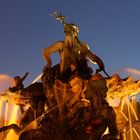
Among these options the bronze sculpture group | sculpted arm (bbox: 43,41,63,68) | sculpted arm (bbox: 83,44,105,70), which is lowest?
the bronze sculpture group

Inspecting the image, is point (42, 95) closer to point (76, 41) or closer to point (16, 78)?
point (16, 78)

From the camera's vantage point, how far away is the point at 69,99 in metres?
12.7

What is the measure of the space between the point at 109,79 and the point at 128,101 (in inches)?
94.7

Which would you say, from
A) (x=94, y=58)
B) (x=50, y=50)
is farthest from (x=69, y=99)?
(x=50, y=50)

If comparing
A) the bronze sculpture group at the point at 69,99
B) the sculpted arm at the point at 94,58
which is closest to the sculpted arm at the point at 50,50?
the bronze sculpture group at the point at 69,99

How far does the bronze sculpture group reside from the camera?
1210cm

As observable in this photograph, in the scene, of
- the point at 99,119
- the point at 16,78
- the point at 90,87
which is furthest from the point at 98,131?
the point at 16,78

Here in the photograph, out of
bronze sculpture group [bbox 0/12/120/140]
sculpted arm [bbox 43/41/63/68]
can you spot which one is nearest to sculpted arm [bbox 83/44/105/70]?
bronze sculpture group [bbox 0/12/120/140]

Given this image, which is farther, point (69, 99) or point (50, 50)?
point (50, 50)

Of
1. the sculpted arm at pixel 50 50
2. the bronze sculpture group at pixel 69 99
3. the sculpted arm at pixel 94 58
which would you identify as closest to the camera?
the bronze sculpture group at pixel 69 99

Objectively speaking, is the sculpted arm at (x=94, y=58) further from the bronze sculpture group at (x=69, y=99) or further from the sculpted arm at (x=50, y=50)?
the sculpted arm at (x=50, y=50)

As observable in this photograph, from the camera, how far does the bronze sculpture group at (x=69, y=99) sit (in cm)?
1210

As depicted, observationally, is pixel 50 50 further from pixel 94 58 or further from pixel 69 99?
pixel 69 99

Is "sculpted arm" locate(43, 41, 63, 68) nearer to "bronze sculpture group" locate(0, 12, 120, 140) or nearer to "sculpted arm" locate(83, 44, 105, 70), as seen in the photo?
"bronze sculpture group" locate(0, 12, 120, 140)
